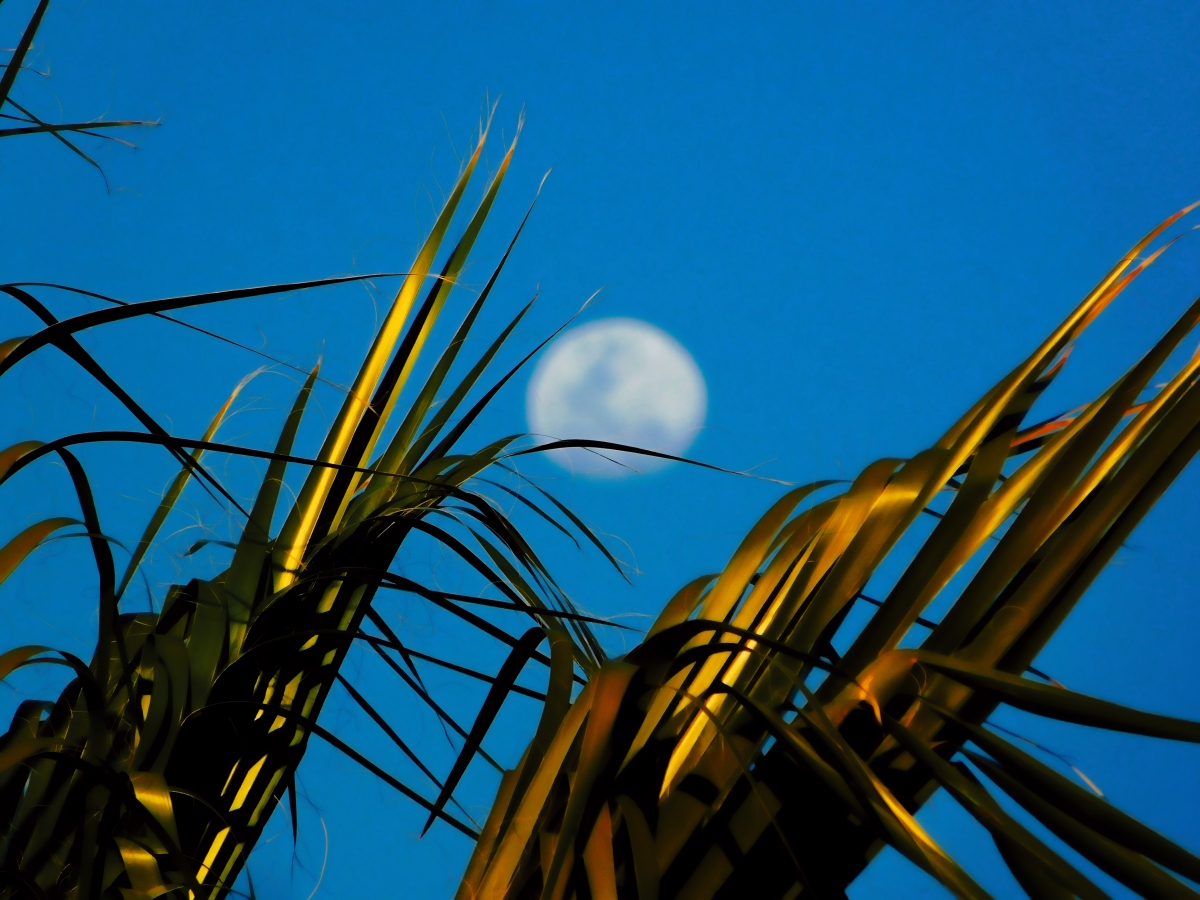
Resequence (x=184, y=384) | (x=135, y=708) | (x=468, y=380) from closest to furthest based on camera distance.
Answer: (x=135, y=708)
(x=468, y=380)
(x=184, y=384)

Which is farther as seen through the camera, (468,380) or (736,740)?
(468,380)

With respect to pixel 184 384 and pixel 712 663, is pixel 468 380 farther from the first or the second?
pixel 184 384

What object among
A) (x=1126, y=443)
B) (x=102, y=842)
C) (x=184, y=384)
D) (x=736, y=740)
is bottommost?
(x=102, y=842)

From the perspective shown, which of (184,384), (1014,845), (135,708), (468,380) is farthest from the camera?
(184,384)

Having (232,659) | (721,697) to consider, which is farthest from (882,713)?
(232,659)

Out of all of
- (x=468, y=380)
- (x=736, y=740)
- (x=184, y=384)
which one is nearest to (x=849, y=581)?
(x=736, y=740)

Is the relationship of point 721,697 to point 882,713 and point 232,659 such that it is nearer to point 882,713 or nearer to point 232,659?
point 882,713

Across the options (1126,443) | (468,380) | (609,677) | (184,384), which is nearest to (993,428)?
(1126,443)

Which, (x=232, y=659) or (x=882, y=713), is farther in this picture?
(x=232, y=659)

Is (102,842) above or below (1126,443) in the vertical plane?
below

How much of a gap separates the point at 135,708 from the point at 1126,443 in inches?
13.4

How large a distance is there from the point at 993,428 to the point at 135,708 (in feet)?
1.03

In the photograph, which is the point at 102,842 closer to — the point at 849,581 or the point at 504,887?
the point at 504,887

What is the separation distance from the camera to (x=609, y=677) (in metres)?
0.22
